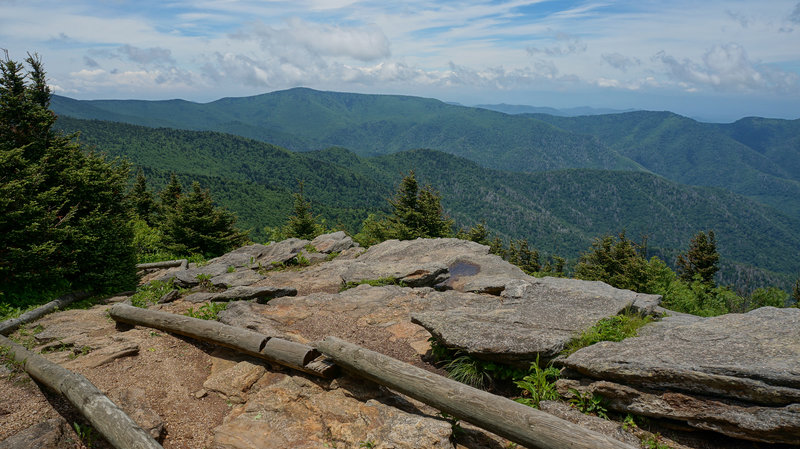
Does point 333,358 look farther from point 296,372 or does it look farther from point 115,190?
point 115,190

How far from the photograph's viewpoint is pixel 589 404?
267 inches

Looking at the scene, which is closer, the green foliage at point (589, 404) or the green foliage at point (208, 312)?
the green foliage at point (589, 404)

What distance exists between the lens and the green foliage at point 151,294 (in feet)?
42.5

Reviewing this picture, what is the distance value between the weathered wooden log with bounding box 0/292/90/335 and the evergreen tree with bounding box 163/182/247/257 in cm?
1572

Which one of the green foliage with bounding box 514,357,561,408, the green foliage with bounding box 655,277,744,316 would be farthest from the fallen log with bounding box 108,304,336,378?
the green foliage with bounding box 655,277,744,316

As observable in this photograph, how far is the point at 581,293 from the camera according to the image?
10586 mm

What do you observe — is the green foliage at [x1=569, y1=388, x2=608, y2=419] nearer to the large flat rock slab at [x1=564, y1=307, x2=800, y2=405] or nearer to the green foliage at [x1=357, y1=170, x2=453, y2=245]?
the large flat rock slab at [x1=564, y1=307, x2=800, y2=405]

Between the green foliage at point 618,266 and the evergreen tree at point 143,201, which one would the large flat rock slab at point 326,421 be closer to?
the green foliage at point 618,266

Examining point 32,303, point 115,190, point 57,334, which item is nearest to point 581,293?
point 57,334

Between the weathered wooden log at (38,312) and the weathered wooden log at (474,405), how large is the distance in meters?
8.97

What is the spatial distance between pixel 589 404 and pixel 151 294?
14.5 metres

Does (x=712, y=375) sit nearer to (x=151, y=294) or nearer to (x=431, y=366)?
(x=431, y=366)

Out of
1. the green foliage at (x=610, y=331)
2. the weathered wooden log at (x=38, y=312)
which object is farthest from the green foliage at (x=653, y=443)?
the weathered wooden log at (x=38, y=312)

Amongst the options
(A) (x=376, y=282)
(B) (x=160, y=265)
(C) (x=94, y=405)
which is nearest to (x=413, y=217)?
(B) (x=160, y=265)
